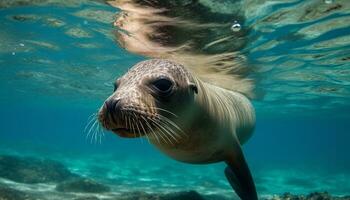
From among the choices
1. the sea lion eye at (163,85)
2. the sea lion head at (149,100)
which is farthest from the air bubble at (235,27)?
the sea lion eye at (163,85)

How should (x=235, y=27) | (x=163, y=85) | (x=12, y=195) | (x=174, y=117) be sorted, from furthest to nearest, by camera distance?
(x=235, y=27)
(x=12, y=195)
(x=174, y=117)
(x=163, y=85)

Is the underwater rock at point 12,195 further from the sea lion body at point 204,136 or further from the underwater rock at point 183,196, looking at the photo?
the sea lion body at point 204,136

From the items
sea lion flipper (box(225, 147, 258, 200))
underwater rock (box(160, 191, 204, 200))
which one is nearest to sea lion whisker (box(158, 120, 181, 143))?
sea lion flipper (box(225, 147, 258, 200))

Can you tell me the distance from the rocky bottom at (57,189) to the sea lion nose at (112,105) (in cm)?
548

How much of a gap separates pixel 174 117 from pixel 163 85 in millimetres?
436

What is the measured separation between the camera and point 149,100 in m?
3.97

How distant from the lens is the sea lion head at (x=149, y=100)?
11.8ft

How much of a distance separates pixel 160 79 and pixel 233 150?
7.66 ft

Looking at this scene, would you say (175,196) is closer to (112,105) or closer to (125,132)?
(125,132)

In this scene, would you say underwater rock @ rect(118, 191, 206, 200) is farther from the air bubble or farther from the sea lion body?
the air bubble

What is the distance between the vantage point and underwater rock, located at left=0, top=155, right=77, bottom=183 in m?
14.9

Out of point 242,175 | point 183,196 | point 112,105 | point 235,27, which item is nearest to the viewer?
point 112,105

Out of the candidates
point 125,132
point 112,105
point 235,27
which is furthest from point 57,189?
point 112,105

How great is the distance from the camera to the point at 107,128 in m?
3.66
